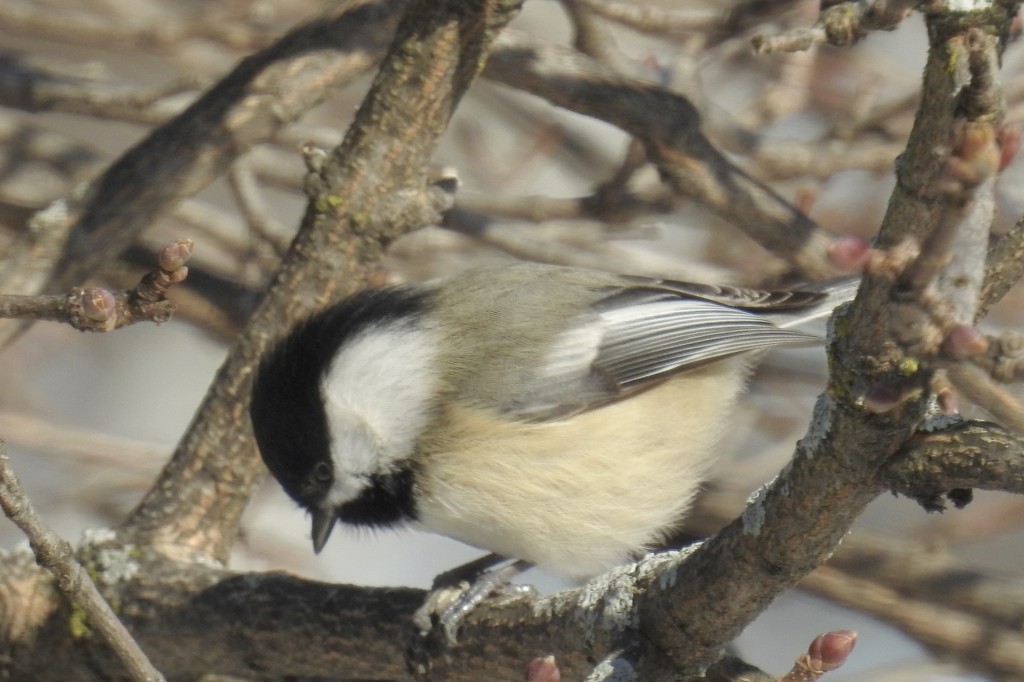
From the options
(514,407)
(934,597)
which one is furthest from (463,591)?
(934,597)

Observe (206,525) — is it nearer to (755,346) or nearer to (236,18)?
(755,346)

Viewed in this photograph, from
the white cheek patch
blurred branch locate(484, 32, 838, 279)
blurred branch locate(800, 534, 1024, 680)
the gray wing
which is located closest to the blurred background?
blurred branch locate(800, 534, 1024, 680)

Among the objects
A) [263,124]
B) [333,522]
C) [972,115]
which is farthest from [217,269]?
[972,115]

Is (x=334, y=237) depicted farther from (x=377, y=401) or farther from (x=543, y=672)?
(x=543, y=672)

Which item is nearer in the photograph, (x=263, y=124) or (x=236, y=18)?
(x=263, y=124)

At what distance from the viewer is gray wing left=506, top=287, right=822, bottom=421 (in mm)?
2203

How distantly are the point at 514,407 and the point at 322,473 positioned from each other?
15.0 inches

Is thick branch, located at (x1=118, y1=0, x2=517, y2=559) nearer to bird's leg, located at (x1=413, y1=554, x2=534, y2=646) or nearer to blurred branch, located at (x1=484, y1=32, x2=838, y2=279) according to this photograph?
blurred branch, located at (x1=484, y1=32, x2=838, y2=279)

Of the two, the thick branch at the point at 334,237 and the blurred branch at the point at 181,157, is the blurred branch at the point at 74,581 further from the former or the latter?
the blurred branch at the point at 181,157

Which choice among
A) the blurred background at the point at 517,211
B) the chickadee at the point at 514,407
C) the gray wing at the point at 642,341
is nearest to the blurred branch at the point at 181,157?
the blurred background at the point at 517,211

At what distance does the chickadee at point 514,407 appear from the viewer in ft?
6.72

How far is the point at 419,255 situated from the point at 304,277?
31.8 inches

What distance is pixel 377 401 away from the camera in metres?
2.11

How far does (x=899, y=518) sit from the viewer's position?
3857 mm
